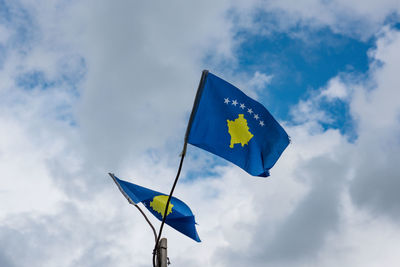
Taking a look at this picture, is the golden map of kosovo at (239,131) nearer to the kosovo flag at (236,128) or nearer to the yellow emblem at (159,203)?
the kosovo flag at (236,128)

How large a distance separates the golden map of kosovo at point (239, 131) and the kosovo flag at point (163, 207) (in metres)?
4.85

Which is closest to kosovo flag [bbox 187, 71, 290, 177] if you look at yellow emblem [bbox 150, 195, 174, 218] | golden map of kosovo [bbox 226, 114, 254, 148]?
golden map of kosovo [bbox 226, 114, 254, 148]

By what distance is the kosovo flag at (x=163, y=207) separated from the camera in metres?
16.0

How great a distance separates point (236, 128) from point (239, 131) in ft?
0.47

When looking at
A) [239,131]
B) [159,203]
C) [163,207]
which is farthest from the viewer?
[159,203]

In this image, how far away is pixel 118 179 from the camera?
59.7 feet

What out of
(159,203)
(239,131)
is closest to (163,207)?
(159,203)

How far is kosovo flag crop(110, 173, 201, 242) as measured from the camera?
16.0 metres

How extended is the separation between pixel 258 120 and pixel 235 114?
2.75 ft

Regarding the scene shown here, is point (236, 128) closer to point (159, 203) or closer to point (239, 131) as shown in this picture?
point (239, 131)

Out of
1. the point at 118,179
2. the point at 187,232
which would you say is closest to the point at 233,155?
the point at 187,232

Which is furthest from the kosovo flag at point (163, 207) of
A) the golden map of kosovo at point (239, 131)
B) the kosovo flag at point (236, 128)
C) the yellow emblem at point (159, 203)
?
the golden map of kosovo at point (239, 131)

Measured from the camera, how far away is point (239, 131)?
42.2 feet

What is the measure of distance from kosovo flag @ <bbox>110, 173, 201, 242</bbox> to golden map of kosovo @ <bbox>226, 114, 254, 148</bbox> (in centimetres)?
485
